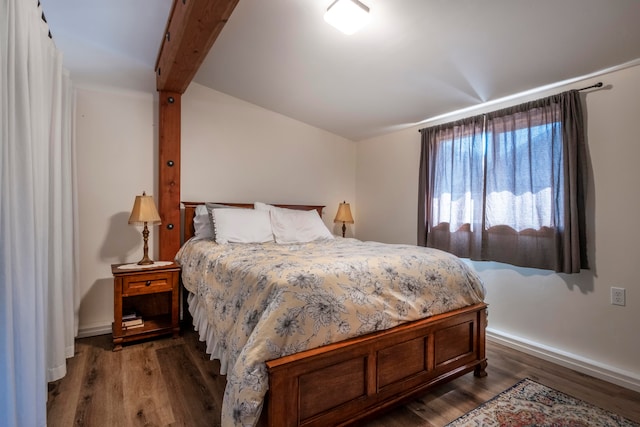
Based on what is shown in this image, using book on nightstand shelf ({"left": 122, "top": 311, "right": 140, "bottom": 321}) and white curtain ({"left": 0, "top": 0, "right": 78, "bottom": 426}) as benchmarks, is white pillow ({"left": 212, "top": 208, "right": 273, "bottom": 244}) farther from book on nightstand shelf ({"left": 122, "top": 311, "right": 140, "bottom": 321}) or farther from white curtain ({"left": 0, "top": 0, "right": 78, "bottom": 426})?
white curtain ({"left": 0, "top": 0, "right": 78, "bottom": 426})

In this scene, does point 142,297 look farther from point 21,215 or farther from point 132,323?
point 21,215

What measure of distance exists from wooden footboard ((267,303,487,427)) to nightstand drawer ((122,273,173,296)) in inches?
67.8

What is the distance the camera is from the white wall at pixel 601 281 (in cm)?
210

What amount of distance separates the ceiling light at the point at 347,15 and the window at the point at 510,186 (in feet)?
5.00

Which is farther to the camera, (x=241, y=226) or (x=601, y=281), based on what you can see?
(x=241, y=226)

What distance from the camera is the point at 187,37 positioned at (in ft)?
6.66

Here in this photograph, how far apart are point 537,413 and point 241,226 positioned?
7.87 feet

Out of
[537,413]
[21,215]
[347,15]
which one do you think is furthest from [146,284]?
[537,413]

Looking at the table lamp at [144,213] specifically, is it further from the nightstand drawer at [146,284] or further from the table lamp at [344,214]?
the table lamp at [344,214]

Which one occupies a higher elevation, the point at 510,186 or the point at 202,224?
the point at 510,186

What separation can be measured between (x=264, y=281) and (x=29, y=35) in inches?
55.4

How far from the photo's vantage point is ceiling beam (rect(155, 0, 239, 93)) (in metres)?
1.74

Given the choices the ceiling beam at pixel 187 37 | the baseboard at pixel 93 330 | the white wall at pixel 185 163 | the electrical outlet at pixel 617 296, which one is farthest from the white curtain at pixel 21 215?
the electrical outlet at pixel 617 296

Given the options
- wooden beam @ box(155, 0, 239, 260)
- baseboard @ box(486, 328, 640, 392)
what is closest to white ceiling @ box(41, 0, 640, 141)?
wooden beam @ box(155, 0, 239, 260)
